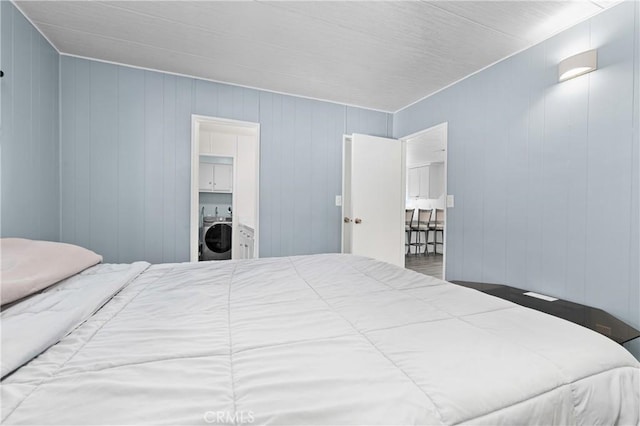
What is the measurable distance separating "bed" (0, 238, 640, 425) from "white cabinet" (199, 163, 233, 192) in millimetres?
4214

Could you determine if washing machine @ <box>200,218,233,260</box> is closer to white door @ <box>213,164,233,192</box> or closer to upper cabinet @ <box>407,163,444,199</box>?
white door @ <box>213,164,233,192</box>

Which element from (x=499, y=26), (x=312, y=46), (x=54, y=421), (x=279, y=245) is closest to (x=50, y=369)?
(x=54, y=421)

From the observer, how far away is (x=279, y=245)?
10.7 feet

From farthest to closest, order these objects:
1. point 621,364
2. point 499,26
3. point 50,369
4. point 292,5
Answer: point 499,26, point 292,5, point 621,364, point 50,369

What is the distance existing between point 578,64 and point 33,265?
124 inches

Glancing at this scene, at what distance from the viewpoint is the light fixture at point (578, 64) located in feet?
5.84

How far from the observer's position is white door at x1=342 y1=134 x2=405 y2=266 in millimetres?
3420

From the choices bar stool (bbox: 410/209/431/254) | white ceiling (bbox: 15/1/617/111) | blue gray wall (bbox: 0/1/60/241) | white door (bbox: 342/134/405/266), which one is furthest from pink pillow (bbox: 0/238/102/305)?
bar stool (bbox: 410/209/431/254)

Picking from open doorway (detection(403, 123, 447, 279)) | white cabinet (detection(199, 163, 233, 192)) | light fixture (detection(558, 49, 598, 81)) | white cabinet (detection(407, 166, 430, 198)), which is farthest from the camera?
white cabinet (detection(407, 166, 430, 198))

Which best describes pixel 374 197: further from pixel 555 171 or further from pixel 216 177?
pixel 216 177

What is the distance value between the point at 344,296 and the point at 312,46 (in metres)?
2.03

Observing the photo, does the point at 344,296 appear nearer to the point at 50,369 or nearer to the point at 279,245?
the point at 50,369

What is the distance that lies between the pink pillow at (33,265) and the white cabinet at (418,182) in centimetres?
771
